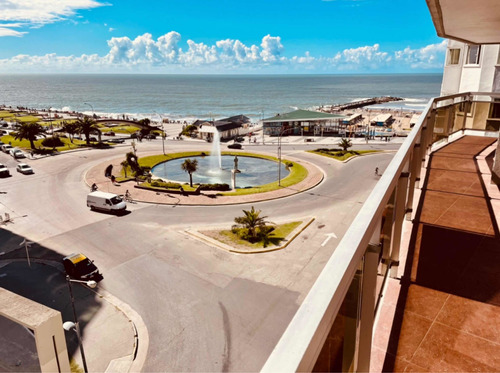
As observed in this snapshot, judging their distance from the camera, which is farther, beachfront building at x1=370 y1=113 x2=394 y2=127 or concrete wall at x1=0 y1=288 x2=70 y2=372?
beachfront building at x1=370 y1=113 x2=394 y2=127

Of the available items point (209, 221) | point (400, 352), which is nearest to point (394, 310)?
point (400, 352)

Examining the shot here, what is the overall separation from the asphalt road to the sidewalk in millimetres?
838

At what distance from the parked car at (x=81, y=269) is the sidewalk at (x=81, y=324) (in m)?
0.67

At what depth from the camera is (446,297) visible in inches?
182

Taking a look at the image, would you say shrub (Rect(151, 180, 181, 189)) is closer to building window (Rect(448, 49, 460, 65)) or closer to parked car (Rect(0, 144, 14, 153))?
building window (Rect(448, 49, 460, 65))

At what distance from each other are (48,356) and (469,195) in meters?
12.4

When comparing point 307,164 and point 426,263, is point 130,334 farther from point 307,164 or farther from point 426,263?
point 307,164

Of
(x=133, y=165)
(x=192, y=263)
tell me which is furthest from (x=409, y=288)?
(x=133, y=165)

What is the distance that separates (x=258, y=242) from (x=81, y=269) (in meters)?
11.4

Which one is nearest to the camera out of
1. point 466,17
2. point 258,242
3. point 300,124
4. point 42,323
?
point 466,17

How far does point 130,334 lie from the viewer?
16469 mm

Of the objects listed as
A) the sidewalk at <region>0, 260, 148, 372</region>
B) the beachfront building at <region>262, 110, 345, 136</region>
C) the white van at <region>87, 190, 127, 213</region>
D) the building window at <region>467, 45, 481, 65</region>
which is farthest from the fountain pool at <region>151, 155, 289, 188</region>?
the building window at <region>467, 45, 481, 65</region>

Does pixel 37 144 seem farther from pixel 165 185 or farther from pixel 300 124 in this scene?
pixel 300 124

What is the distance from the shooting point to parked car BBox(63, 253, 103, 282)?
66.9 ft
